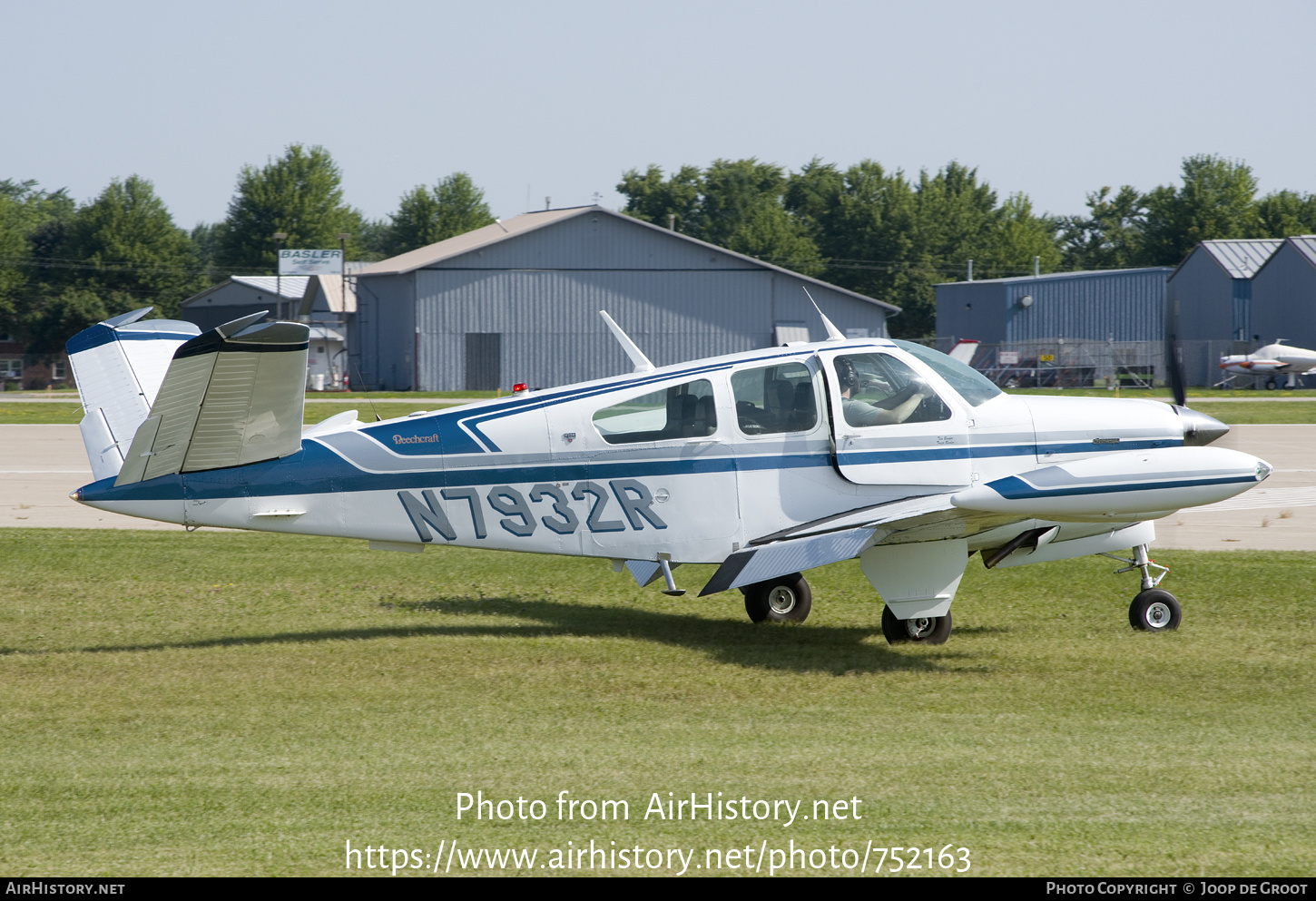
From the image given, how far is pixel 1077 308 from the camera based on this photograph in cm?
5956

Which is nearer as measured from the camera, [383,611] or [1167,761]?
[1167,761]

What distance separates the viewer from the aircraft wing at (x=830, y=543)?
26.0 ft

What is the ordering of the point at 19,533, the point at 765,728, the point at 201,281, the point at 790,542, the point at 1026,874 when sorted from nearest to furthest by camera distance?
the point at 1026,874, the point at 765,728, the point at 790,542, the point at 19,533, the point at 201,281

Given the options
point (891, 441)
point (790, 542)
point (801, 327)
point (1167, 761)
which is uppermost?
point (801, 327)

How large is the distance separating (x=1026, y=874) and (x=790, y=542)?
3932mm

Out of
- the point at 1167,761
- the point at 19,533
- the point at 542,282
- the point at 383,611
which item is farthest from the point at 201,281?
the point at 1167,761

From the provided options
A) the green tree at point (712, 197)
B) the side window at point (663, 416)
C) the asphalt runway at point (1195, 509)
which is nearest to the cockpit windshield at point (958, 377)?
the side window at point (663, 416)

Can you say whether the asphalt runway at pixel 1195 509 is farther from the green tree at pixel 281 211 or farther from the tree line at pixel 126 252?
the green tree at pixel 281 211

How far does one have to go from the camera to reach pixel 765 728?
262 inches

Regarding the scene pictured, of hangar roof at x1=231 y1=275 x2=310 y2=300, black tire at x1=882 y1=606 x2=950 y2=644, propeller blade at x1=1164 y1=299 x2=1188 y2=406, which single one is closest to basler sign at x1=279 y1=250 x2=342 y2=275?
hangar roof at x1=231 y1=275 x2=310 y2=300

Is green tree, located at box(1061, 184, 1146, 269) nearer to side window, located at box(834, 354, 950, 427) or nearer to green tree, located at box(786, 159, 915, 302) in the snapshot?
green tree, located at box(786, 159, 915, 302)

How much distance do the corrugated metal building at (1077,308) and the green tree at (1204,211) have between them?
30.5 meters

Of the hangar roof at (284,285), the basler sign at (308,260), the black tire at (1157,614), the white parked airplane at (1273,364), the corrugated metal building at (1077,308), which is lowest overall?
the black tire at (1157,614)

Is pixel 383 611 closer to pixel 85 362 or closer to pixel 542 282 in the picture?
pixel 85 362
